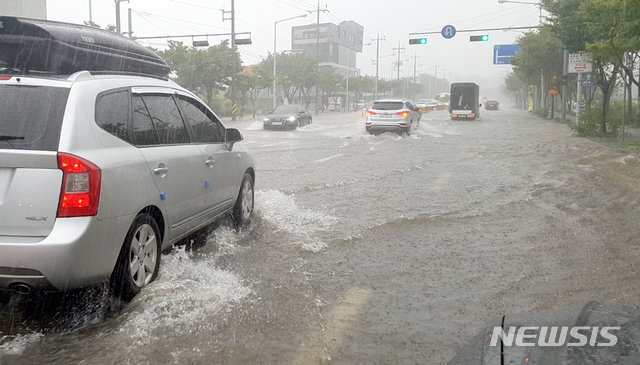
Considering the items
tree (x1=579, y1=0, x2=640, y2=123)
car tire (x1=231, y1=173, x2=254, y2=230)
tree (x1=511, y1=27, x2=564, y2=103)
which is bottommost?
car tire (x1=231, y1=173, x2=254, y2=230)

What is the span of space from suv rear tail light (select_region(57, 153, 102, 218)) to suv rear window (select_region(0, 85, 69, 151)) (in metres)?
0.15

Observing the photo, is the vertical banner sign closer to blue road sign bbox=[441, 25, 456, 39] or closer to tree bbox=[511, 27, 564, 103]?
blue road sign bbox=[441, 25, 456, 39]

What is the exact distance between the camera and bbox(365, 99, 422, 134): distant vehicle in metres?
24.9

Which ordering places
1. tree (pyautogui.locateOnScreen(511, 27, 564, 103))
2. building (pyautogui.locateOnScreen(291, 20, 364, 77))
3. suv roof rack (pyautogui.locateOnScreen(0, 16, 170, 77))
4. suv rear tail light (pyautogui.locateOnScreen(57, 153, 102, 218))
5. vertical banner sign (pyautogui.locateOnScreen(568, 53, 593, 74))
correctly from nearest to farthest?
1. suv rear tail light (pyautogui.locateOnScreen(57, 153, 102, 218))
2. suv roof rack (pyautogui.locateOnScreen(0, 16, 170, 77))
3. vertical banner sign (pyautogui.locateOnScreen(568, 53, 593, 74))
4. tree (pyautogui.locateOnScreen(511, 27, 564, 103))
5. building (pyautogui.locateOnScreen(291, 20, 364, 77))

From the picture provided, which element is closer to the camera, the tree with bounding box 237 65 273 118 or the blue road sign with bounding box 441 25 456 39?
the blue road sign with bounding box 441 25 456 39

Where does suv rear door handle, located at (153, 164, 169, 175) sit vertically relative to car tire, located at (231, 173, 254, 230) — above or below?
above

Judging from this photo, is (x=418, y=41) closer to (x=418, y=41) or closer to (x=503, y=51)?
(x=418, y=41)

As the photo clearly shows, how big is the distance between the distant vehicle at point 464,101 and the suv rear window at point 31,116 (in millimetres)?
42950

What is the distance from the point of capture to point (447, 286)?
5152 millimetres

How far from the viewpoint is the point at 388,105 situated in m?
25.2

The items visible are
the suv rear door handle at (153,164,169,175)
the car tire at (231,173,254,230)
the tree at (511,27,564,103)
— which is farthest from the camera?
the tree at (511,27,564,103)

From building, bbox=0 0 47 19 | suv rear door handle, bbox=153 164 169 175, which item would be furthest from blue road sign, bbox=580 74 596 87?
suv rear door handle, bbox=153 164 169 175

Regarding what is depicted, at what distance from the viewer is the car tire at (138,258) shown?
4215mm

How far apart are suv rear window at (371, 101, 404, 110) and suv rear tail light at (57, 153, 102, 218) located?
21.9 meters
